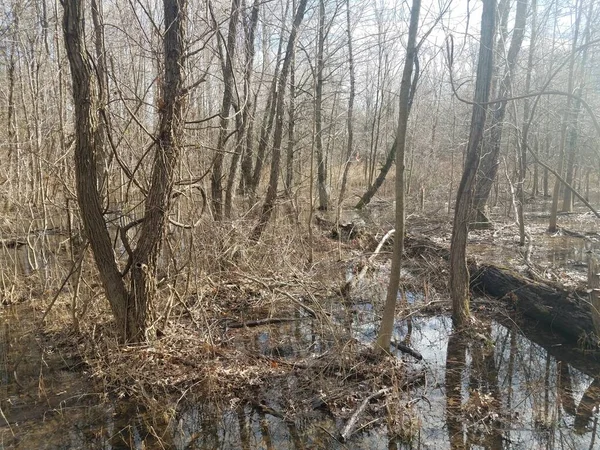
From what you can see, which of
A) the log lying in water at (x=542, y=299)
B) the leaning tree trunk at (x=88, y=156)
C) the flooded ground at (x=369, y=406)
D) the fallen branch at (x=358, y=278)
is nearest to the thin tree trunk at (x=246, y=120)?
the fallen branch at (x=358, y=278)

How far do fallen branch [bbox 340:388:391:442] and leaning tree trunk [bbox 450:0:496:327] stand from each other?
99.0 inches

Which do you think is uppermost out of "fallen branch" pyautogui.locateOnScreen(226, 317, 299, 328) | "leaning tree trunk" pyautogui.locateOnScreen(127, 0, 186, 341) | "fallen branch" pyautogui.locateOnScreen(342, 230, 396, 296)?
"leaning tree trunk" pyautogui.locateOnScreen(127, 0, 186, 341)

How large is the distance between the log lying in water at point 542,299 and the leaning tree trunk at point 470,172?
1236mm

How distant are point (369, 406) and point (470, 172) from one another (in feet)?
12.0

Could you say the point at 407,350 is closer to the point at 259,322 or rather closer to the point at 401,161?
the point at 259,322

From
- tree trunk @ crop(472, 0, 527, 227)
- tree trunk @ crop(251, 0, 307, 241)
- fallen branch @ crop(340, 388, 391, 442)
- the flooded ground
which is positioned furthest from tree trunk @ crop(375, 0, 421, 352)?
tree trunk @ crop(472, 0, 527, 227)

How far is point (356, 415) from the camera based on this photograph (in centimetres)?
461

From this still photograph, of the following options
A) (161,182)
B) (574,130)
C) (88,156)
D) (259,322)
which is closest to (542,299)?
(259,322)

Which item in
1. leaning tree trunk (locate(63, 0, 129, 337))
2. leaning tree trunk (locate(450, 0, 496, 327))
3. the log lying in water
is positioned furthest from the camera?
the log lying in water

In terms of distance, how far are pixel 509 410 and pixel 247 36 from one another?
894 cm

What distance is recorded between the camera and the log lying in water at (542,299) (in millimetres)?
6402

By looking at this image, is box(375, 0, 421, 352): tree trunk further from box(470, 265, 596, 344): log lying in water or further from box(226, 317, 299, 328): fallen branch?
box(470, 265, 596, 344): log lying in water

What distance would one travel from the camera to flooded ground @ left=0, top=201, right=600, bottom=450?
4.37 m

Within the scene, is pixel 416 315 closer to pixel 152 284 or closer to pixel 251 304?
pixel 251 304
